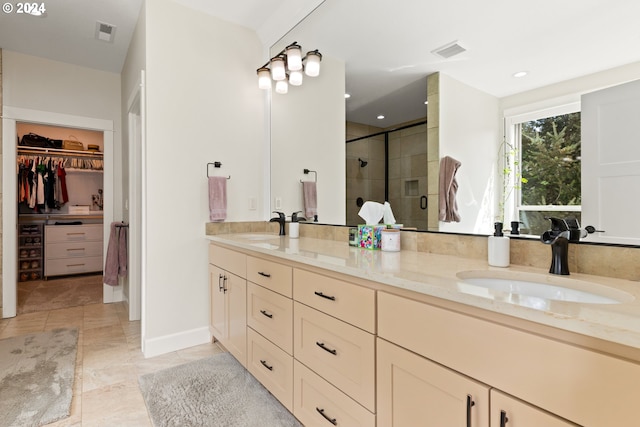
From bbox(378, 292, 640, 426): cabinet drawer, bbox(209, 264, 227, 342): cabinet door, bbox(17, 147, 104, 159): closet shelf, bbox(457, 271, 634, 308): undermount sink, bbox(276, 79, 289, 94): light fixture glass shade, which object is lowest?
bbox(209, 264, 227, 342): cabinet door

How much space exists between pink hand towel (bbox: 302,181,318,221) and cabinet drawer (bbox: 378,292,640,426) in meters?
1.51

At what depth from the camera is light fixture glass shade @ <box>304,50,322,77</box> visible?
2299mm

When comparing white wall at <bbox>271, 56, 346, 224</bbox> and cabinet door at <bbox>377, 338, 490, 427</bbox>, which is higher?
white wall at <bbox>271, 56, 346, 224</bbox>

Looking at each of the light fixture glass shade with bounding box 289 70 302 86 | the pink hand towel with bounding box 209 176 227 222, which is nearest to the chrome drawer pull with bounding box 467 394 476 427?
the pink hand towel with bounding box 209 176 227 222

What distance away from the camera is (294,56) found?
7.99 ft

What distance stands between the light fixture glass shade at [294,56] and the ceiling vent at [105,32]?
1.62 metres

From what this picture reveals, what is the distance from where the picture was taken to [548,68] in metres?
1.18

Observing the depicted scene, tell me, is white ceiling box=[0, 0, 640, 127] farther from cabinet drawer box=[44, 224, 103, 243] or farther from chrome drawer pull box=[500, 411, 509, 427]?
cabinet drawer box=[44, 224, 103, 243]

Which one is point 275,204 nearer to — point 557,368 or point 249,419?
point 249,419

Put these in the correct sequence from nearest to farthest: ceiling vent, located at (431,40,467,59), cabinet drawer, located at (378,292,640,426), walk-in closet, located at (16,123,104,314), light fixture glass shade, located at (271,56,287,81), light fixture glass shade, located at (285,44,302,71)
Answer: cabinet drawer, located at (378,292,640,426) < ceiling vent, located at (431,40,467,59) < light fixture glass shade, located at (285,44,302,71) < light fixture glass shade, located at (271,56,287,81) < walk-in closet, located at (16,123,104,314)

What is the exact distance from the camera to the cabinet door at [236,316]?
1.97 meters

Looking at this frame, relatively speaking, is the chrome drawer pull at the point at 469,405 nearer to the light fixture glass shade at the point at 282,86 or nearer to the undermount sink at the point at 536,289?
the undermount sink at the point at 536,289

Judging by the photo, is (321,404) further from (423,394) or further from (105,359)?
(105,359)

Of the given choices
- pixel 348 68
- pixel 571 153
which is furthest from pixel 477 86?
pixel 348 68
